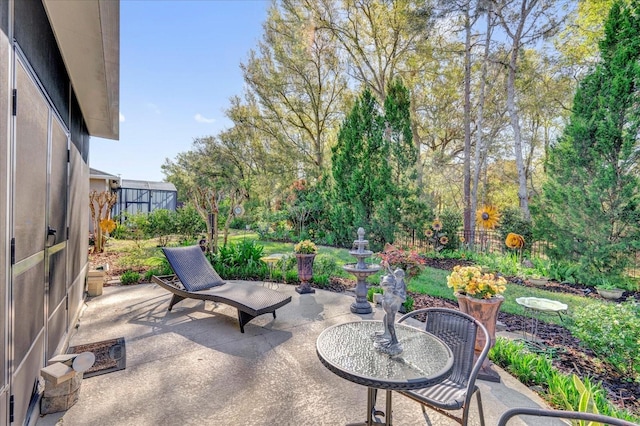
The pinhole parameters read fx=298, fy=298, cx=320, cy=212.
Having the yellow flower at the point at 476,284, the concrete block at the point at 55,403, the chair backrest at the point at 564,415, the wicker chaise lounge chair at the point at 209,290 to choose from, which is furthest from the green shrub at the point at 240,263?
the chair backrest at the point at 564,415

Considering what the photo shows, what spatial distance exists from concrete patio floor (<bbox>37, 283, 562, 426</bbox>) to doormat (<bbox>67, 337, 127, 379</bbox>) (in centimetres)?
8

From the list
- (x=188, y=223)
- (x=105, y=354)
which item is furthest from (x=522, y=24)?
(x=105, y=354)

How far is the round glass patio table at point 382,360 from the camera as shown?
→ 1.61 meters

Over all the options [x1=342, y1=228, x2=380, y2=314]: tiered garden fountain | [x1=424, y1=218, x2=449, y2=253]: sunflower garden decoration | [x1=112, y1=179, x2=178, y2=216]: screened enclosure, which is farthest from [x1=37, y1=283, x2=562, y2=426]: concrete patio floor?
[x1=112, y1=179, x2=178, y2=216]: screened enclosure

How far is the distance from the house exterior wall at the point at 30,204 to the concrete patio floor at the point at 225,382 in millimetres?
484

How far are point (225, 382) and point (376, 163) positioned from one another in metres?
8.36

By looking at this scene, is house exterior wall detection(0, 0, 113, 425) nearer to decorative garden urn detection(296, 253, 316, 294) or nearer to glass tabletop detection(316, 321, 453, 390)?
glass tabletop detection(316, 321, 453, 390)

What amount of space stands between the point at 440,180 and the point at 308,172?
6746 millimetres

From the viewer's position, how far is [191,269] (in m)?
4.53

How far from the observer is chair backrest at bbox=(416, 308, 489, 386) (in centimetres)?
206

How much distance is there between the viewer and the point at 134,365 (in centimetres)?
291

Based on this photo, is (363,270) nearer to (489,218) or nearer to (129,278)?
(129,278)

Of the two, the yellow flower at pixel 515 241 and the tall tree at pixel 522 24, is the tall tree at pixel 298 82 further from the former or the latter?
the yellow flower at pixel 515 241

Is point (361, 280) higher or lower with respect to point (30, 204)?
lower
